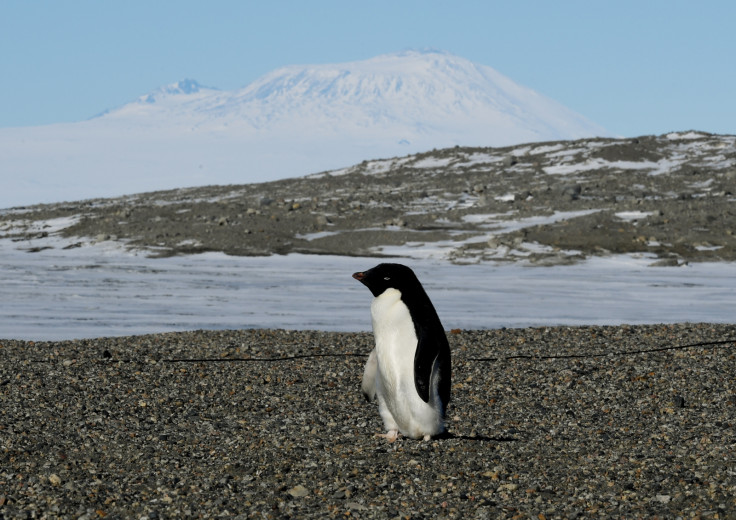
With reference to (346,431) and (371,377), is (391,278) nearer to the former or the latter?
(371,377)

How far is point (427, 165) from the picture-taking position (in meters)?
47.2

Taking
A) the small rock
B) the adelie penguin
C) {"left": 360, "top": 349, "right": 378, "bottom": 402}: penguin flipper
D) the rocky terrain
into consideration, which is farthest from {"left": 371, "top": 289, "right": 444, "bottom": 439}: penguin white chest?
the rocky terrain

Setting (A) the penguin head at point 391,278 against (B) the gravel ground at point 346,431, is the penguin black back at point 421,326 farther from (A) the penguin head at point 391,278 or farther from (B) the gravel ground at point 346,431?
(B) the gravel ground at point 346,431

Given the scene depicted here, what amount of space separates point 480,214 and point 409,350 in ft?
82.6

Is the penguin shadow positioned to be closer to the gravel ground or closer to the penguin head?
the gravel ground

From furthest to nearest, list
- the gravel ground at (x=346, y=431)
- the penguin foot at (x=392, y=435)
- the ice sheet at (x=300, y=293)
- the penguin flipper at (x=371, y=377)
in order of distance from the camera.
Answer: the ice sheet at (x=300, y=293) < the penguin flipper at (x=371, y=377) < the penguin foot at (x=392, y=435) < the gravel ground at (x=346, y=431)

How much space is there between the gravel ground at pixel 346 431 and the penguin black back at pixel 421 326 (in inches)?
19.1

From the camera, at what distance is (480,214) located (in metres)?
31.2

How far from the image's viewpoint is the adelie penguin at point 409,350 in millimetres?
6383

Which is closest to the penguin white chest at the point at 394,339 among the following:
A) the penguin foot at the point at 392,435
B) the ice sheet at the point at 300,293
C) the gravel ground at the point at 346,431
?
the penguin foot at the point at 392,435

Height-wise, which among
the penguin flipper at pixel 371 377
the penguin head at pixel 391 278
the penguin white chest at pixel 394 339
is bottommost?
the penguin flipper at pixel 371 377

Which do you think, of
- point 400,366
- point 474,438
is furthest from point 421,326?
point 474,438

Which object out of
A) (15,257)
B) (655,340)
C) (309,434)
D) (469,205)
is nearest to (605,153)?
(469,205)

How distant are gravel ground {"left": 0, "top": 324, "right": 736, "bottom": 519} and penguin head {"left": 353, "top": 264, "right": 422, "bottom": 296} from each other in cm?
113
